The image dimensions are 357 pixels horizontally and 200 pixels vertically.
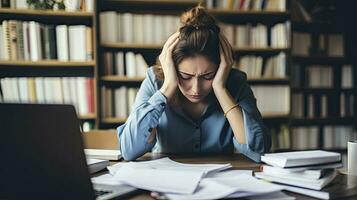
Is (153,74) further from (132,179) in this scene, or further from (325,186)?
(325,186)

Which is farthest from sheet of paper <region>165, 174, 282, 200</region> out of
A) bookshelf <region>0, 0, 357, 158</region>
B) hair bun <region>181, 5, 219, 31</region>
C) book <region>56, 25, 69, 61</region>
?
book <region>56, 25, 69, 61</region>

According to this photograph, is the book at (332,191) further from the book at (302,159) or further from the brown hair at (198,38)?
the brown hair at (198,38)

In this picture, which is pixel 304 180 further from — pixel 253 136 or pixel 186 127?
pixel 186 127

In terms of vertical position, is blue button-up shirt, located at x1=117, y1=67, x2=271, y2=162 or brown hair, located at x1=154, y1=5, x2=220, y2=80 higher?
brown hair, located at x1=154, y1=5, x2=220, y2=80

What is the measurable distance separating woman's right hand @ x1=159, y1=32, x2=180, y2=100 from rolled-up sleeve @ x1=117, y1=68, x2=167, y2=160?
0.04m

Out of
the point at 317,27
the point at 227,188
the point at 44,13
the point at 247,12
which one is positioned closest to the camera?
the point at 227,188

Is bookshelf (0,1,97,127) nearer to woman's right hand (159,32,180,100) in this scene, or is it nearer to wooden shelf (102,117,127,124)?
wooden shelf (102,117,127,124)

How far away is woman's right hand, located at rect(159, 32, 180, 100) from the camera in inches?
54.4

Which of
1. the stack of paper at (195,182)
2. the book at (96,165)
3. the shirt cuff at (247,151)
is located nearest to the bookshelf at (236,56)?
the shirt cuff at (247,151)

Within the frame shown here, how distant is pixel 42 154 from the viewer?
2.05 ft

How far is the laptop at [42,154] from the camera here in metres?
0.61

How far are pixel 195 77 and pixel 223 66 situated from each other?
0.16 metres

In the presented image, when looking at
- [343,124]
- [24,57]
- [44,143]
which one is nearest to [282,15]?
[343,124]

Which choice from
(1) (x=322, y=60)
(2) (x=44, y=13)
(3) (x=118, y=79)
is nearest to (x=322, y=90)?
(1) (x=322, y=60)
